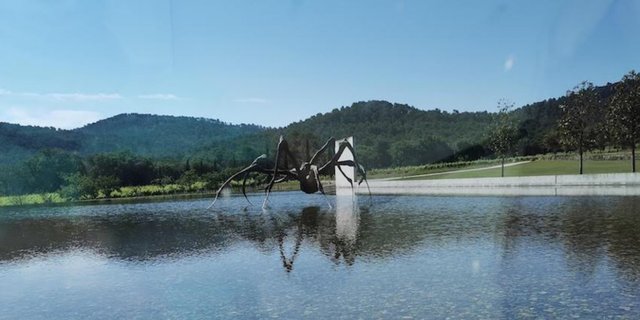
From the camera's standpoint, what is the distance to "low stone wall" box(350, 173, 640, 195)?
2731 centimetres

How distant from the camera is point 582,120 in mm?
36969

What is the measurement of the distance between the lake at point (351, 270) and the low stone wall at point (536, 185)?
31.8 ft

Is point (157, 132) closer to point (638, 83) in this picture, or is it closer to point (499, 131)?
point (499, 131)

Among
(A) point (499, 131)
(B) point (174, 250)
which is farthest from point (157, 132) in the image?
(B) point (174, 250)

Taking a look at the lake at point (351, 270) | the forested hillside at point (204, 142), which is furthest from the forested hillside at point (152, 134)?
the lake at point (351, 270)

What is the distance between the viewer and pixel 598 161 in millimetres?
48312

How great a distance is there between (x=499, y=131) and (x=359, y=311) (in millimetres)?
42875

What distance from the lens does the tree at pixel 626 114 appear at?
32031 millimetres

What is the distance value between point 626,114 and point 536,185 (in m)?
7.03

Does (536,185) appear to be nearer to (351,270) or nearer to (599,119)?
(599,119)

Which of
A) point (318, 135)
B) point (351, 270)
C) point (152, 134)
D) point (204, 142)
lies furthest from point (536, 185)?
point (152, 134)

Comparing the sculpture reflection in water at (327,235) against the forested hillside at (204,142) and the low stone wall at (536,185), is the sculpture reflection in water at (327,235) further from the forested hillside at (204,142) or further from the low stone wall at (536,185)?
the forested hillside at (204,142)

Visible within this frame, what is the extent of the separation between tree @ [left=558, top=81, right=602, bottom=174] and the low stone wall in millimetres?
6383

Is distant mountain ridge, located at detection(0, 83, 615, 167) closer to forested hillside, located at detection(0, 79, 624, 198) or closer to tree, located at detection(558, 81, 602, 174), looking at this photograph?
forested hillside, located at detection(0, 79, 624, 198)
